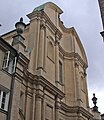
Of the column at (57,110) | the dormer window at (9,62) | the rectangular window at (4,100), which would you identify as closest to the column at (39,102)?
the column at (57,110)

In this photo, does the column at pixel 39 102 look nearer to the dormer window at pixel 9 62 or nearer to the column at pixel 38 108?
the column at pixel 38 108

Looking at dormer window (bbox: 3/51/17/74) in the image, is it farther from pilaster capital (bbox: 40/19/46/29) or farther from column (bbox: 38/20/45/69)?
pilaster capital (bbox: 40/19/46/29)

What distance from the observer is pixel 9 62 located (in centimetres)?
1745

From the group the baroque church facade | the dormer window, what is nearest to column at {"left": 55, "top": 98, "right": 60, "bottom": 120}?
the baroque church facade

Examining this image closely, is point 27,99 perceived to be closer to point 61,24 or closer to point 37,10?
point 37,10

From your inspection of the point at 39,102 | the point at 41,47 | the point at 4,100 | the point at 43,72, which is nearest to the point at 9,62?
the point at 4,100

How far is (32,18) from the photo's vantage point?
25469mm

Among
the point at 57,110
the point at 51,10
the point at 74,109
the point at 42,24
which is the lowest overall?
the point at 57,110

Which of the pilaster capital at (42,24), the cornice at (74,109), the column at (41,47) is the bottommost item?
the cornice at (74,109)

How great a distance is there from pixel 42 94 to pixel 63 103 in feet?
15.0

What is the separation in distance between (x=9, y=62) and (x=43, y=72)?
519cm

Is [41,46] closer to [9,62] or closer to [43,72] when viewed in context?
[43,72]

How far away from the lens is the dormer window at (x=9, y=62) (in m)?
16.7

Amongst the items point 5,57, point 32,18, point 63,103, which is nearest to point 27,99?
point 5,57
